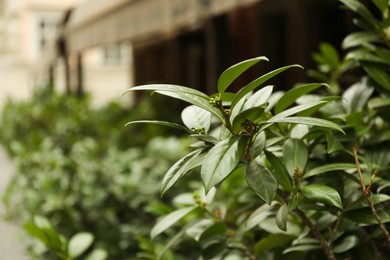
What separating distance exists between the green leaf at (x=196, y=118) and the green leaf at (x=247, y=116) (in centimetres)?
10

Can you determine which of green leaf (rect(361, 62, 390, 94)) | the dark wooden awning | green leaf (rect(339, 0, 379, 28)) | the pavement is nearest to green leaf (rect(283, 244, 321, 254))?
green leaf (rect(361, 62, 390, 94))

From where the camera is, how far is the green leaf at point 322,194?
1.07 metres

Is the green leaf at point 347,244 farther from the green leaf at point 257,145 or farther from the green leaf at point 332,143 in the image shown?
the green leaf at point 257,145

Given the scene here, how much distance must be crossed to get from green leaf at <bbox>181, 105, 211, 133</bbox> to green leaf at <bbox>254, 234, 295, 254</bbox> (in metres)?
0.33

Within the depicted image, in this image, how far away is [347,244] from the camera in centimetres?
124

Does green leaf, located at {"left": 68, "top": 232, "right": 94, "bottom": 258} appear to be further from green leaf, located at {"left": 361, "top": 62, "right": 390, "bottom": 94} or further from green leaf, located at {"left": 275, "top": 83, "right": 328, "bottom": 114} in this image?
green leaf, located at {"left": 361, "top": 62, "right": 390, "bottom": 94}

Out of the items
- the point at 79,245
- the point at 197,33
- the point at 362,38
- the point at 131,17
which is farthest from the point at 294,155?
the point at 197,33

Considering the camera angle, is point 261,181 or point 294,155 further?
point 294,155

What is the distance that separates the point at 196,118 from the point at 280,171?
0.62 ft

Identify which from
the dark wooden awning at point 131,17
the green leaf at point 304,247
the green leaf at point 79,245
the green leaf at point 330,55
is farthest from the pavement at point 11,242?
the green leaf at point 304,247

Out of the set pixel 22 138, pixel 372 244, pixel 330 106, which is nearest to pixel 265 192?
pixel 372 244

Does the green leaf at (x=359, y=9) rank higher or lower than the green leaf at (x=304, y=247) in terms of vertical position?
higher

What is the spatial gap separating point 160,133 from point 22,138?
301cm

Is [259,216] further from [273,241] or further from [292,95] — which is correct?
[292,95]
